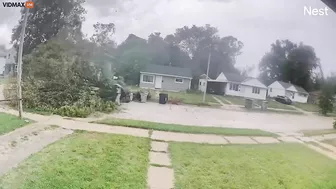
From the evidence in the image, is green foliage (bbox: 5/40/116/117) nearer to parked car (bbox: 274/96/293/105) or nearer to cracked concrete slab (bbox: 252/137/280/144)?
parked car (bbox: 274/96/293/105)

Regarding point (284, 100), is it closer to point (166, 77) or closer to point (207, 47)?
point (207, 47)

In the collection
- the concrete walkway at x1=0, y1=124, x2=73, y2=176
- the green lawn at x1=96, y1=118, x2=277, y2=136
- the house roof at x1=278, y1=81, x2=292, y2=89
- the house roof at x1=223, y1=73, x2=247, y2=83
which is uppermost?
the house roof at x1=223, y1=73, x2=247, y2=83

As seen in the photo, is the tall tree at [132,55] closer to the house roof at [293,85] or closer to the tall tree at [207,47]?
the tall tree at [207,47]

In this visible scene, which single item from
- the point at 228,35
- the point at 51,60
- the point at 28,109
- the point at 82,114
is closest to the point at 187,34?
the point at 228,35

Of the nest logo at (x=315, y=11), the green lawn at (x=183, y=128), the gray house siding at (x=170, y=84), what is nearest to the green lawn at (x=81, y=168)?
the green lawn at (x=183, y=128)

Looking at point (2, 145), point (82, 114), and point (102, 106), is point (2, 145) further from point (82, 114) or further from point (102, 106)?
point (82, 114)

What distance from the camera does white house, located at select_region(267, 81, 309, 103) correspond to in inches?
75.3

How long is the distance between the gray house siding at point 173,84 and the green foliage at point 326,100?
0.95 metres

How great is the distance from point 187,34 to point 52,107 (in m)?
1.56

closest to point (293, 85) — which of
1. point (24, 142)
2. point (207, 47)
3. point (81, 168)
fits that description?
point (207, 47)

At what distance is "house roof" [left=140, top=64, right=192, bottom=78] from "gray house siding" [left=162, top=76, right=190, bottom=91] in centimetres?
4

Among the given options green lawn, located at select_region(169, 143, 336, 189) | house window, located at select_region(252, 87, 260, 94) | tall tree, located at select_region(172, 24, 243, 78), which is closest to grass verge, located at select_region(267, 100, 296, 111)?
house window, located at select_region(252, 87, 260, 94)

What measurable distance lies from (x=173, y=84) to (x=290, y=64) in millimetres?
769

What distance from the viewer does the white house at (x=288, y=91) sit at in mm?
1913
